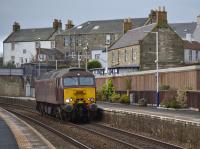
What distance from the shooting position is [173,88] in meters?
51.6

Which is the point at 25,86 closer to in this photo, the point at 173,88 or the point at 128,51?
the point at 128,51

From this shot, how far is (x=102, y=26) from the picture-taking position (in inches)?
4503

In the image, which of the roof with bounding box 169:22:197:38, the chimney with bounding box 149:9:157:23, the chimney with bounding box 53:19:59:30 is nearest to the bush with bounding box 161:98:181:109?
the chimney with bounding box 149:9:157:23

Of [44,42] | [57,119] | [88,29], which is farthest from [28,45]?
[57,119]

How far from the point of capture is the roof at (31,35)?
414 ft

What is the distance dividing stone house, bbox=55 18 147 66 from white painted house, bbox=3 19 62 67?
292 inches

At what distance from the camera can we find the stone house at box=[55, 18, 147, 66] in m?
110

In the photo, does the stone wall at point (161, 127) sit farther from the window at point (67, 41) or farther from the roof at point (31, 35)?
the roof at point (31, 35)

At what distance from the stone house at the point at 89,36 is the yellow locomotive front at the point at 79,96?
242 feet

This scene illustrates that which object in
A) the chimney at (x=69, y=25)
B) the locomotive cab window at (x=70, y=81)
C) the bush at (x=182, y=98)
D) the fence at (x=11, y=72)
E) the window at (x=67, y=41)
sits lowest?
the bush at (x=182, y=98)

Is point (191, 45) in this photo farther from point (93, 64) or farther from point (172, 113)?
point (172, 113)

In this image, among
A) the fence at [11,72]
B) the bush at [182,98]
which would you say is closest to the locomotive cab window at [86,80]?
the bush at [182,98]

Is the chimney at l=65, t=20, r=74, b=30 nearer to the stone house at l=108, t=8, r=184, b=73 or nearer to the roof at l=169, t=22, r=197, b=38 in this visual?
the roof at l=169, t=22, r=197, b=38

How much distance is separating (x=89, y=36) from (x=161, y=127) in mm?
89124
